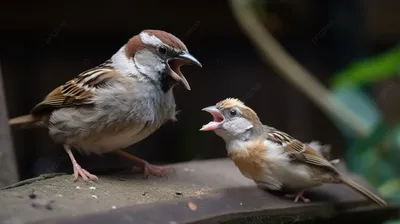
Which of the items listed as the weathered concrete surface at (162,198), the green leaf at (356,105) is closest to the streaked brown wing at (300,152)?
the weathered concrete surface at (162,198)

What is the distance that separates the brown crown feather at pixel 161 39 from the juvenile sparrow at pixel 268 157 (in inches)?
10.5

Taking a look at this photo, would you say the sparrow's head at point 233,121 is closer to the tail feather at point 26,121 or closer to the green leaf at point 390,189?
the green leaf at point 390,189

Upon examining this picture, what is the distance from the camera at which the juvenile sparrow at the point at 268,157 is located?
2.14 meters

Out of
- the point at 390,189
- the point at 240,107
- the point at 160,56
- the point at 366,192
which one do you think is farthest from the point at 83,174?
the point at 390,189

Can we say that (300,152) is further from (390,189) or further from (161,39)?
(161,39)

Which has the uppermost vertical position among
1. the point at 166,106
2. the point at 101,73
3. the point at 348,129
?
the point at 101,73

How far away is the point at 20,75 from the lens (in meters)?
3.73

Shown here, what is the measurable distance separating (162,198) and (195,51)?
2338 mm

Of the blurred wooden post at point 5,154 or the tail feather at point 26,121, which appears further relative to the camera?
the tail feather at point 26,121

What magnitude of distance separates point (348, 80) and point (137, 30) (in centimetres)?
182

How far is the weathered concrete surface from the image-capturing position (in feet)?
5.08

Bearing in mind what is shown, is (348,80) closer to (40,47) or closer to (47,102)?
(47,102)

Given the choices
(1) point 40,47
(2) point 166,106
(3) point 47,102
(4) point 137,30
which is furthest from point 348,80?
(1) point 40,47

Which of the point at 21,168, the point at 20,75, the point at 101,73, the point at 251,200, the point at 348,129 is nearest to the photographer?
the point at 251,200
